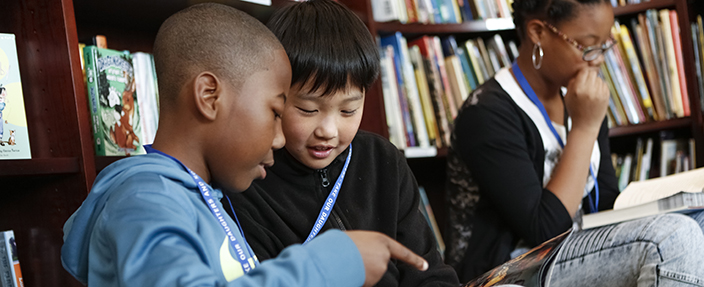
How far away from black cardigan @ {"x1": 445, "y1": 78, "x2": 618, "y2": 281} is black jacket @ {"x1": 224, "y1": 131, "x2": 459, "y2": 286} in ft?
1.03

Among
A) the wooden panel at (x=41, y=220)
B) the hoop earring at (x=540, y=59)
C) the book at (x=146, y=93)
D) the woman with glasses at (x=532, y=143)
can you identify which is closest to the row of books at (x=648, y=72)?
the woman with glasses at (x=532, y=143)

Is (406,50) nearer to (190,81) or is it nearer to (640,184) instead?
(640,184)

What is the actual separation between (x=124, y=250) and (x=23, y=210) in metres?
0.65

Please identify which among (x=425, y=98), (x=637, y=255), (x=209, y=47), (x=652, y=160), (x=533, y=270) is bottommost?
(x=652, y=160)

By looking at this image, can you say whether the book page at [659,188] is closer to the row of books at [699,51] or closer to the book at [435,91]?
the book at [435,91]

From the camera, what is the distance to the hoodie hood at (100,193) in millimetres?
686

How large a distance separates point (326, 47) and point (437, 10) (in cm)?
103

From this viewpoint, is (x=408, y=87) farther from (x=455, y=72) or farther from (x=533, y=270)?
(x=533, y=270)

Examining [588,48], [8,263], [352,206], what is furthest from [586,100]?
[8,263]

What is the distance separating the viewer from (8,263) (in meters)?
1.05

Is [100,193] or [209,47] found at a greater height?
[209,47]

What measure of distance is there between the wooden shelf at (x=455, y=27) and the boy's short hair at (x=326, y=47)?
754 mm

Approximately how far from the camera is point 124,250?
0.60 metres

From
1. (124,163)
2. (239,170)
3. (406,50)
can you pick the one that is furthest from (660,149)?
(124,163)
